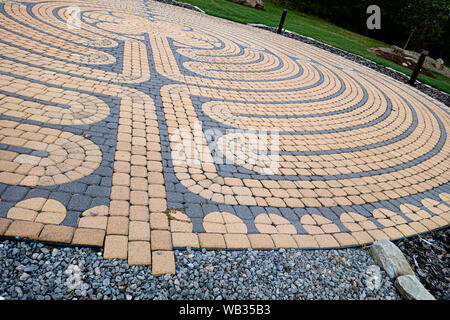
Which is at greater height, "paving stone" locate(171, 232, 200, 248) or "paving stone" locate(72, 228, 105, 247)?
"paving stone" locate(171, 232, 200, 248)

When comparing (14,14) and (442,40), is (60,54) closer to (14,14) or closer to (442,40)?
(14,14)

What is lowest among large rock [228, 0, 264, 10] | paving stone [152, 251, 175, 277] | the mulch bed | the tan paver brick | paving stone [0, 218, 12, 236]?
paving stone [0, 218, 12, 236]

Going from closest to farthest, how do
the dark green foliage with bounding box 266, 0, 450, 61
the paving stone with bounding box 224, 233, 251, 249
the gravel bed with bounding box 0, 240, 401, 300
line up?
the gravel bed with bounding box 0, 240, 401, 300
the paving stone with bounding box 224, 233, 251, 249
the dark green foliage with bounding box 266, 0, 450, 61

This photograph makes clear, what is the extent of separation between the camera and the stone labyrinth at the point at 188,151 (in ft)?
8.93

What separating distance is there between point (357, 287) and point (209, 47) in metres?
7.77

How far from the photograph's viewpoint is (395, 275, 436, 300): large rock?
246 cm

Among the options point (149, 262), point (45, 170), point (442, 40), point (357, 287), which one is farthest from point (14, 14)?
point (442, 40)

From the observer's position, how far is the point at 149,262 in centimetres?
235

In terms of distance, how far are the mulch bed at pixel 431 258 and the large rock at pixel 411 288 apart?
0.81 feet

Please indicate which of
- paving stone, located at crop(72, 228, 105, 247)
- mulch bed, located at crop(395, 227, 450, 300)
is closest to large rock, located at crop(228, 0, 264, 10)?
mulch bed, located at crop(395, 227, 450, 300)

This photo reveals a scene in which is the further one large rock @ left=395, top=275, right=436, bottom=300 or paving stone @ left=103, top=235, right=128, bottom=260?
large rock @ left=395, top=275, right=436, bottom=300

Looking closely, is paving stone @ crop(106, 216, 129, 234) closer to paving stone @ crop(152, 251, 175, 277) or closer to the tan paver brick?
paving stone @ crop(152, 251, 175, 277)

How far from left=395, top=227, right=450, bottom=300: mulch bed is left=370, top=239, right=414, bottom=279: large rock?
0.23m

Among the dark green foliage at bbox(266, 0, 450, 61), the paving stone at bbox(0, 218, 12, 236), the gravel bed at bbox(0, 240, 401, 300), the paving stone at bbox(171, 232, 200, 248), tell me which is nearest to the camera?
the gravel bed at bbox(0, 240, 401, 300)
